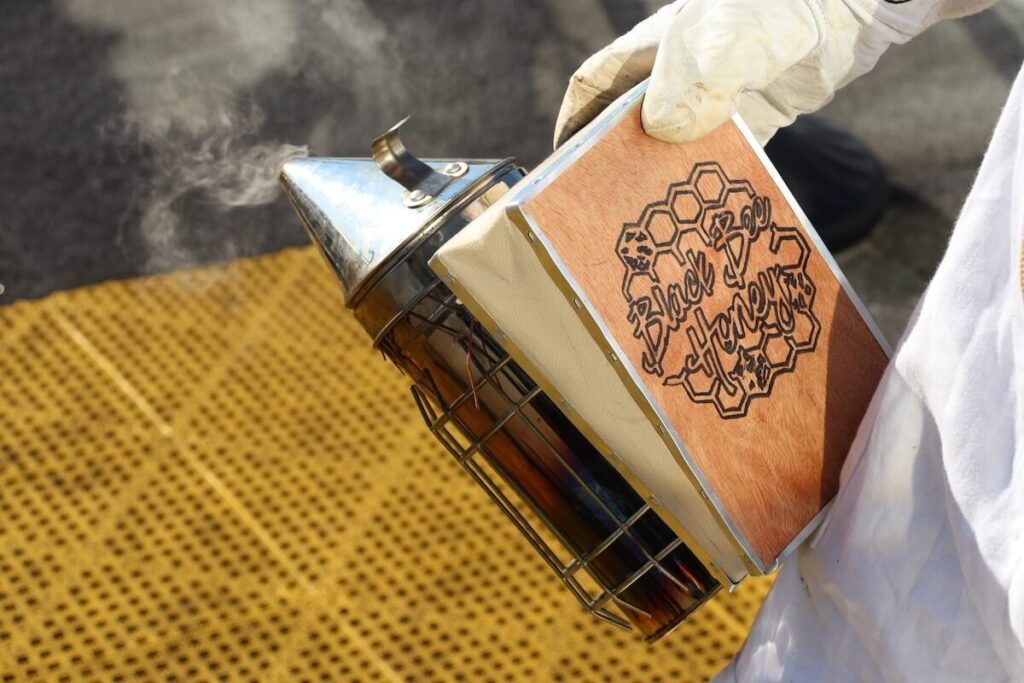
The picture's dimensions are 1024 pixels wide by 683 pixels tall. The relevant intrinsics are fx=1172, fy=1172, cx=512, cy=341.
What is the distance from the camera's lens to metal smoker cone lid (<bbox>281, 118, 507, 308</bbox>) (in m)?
1.46

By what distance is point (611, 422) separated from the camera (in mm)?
1321

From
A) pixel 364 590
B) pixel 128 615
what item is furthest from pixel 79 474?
pixel 364 590

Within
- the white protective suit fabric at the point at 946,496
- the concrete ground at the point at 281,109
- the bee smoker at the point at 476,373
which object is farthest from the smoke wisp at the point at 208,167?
the white protective suit fabric at the point at 946,496

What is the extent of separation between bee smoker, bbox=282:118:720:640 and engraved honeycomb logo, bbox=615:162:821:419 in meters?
0.18

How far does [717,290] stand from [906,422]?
0.27 metres

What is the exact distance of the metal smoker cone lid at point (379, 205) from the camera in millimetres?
1459

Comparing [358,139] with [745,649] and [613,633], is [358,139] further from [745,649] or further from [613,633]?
[745,649]

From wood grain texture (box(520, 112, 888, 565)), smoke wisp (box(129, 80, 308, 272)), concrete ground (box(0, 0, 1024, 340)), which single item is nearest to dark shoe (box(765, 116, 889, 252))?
concrete ground (box(0, 0, 1024, 340))

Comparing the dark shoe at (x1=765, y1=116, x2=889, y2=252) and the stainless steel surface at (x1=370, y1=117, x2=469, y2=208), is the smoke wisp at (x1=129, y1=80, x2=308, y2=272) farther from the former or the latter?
the stainless steel surface at (x1=370, y1=117, x2=469, y2=208)


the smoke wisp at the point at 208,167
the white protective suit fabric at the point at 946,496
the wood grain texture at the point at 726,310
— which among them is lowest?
the white protective suit fabric at the point at 946,496

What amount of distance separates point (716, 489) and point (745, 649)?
431 millimetres

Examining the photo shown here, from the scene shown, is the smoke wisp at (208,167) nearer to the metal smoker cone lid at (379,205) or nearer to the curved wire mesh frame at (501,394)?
the metal smoker cone lid at (379,205)

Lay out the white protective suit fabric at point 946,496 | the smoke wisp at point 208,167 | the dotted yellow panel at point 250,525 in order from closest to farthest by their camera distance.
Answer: the white protective suit fabric at point 946,496
the dotted yellow panel at point 250,525
the smoke wisp at point 208,167

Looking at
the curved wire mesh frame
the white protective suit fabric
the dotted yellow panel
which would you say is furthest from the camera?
the dotted yellow panel
